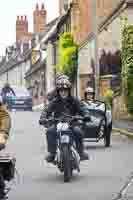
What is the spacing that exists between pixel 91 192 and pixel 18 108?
1964 inches

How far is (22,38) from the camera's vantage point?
13312 cm

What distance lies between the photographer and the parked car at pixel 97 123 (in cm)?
2067

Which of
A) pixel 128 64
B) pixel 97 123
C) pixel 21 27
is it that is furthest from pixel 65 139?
pixel 21 27

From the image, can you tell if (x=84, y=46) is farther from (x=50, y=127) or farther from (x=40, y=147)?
(x=50, y=127)

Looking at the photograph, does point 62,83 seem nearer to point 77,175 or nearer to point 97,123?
point 77,175

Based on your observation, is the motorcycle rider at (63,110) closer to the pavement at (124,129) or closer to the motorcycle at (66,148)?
the motorcycle at (66,148)

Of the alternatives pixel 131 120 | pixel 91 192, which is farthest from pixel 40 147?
pixel 131 120

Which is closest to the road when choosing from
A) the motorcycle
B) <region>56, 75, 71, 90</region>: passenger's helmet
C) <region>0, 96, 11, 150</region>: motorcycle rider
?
the motorcycle

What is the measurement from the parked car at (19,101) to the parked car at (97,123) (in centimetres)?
3816

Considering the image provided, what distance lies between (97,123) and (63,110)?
6.82 meters

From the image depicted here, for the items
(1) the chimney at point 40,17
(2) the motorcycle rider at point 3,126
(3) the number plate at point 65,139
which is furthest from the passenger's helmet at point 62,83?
(1) the chimney at point 40,17

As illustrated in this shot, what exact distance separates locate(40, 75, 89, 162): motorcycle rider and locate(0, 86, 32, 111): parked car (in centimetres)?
4517

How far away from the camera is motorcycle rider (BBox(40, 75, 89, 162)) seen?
45.0 feet

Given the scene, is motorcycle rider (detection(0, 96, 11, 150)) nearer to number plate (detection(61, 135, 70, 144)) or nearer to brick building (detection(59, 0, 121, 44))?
number plate (detection(61, 135, 70, 144))
